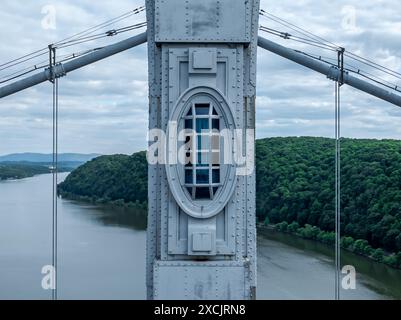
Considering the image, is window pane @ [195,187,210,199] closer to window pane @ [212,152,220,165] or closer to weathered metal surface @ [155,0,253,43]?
window pane @ [212,152,220,165]

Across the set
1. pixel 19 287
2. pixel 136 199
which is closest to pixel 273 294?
pixel 19 287

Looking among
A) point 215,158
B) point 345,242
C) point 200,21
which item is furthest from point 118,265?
point 200,21

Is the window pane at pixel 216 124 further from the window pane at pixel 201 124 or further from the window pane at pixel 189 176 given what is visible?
the window pane at pixel 189 176

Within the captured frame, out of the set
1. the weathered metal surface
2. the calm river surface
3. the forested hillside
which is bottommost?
the calm river surface

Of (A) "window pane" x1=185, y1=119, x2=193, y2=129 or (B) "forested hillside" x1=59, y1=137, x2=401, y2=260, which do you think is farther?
(B) "forested hillside" x1=59, y1=137, x2=401, y2=260

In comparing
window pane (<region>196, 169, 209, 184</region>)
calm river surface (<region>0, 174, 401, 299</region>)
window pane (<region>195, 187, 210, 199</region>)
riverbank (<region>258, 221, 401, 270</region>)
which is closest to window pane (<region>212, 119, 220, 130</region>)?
window pane (<region>196, 169, 209, 184</region>)

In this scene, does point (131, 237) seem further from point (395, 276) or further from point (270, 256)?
point (395, 276)
